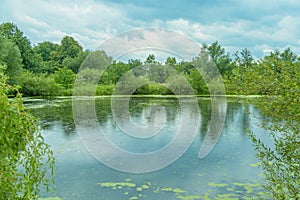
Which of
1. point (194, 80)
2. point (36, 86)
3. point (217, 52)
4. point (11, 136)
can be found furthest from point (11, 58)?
point (217, 52)

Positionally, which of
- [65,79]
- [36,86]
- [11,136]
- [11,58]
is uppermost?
[11,58]

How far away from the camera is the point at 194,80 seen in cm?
2820

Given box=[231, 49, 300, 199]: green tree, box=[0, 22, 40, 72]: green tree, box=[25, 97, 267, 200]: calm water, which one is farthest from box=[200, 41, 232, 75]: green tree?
box=[231, 49, 300, 199]: green tree

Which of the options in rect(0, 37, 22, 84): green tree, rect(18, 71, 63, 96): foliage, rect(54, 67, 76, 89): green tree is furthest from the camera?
rect(54, 67, 76, 89): green tree

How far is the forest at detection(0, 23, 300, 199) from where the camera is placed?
7.61ft

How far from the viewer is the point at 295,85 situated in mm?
2182

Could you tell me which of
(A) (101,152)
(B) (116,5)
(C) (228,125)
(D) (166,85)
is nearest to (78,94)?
(D) (166,85)

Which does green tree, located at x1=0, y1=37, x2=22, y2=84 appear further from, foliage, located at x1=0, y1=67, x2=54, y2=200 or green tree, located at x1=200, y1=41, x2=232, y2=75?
green tree, located at x1=200, y1=41, x2=232, y2=75

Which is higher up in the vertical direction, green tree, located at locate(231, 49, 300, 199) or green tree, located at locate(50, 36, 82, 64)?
green tree, located at locate(50, 36, 82, 64)

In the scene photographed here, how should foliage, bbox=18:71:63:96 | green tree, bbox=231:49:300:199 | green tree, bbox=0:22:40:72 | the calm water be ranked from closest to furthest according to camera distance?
green tree, bbox=231:49:300:199 → the calm water → foliage, bbox=18:71:63:96 → green tree, bbox=0:22:40:72

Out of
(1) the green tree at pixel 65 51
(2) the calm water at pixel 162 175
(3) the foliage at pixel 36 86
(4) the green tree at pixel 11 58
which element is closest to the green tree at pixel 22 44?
(1) the green tree at pixel 65 51

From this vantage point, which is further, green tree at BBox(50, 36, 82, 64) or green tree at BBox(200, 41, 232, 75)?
green tree at BBox(50, 36, 82, 64)

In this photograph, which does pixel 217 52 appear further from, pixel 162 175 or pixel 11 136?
pixel 11 136

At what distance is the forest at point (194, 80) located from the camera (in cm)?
232
